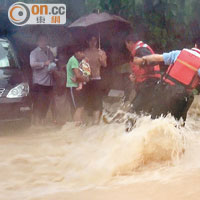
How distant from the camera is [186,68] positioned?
7117 millimetres

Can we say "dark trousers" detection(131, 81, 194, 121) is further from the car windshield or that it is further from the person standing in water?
the car windshield

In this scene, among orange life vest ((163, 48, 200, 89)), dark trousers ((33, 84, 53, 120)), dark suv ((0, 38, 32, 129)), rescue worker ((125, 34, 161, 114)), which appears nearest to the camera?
orange life vest ((163, 48, 200, 89))

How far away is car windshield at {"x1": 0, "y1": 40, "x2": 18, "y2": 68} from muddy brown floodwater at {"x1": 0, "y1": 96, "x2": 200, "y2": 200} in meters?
1.74

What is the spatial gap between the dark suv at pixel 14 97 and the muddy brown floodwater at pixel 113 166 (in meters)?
0.71

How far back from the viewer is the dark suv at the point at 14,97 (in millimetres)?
9602

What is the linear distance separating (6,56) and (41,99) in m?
1.23

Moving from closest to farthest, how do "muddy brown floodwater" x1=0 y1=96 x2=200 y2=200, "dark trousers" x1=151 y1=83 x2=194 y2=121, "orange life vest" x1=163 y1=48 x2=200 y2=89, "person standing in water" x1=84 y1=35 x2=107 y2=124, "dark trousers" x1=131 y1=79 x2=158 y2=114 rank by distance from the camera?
"muddy brown floodwater" x1=0 y1=96 x2=200 y2=200, "orange life vest" x1=163 y1=48 x2=200 y2=89, "dark trousers" x1=151 y1=83 x2=194 y2=121, "dark trousers" x1=131 y1=79 x2=158 y2=114, "person standing in water" x1=84 y1=35 x2=107 y2=124

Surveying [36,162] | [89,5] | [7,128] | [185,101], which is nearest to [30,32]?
[89,5]

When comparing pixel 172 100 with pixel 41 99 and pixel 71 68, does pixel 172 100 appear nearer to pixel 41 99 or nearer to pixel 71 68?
pixel 71 68

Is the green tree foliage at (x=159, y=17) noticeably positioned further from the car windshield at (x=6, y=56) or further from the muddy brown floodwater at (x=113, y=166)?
the muddy brown floodwater at (x=113, y=166)

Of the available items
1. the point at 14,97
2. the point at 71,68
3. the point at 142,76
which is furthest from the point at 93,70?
the point at 142,76

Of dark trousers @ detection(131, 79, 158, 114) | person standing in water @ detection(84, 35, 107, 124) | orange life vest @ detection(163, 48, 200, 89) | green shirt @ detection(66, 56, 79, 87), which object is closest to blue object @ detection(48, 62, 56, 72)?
green shirt @ detection(66, 56, 79, 87)

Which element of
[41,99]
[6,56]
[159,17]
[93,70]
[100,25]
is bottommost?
[41,99]

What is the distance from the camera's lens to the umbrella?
10.8 metres
